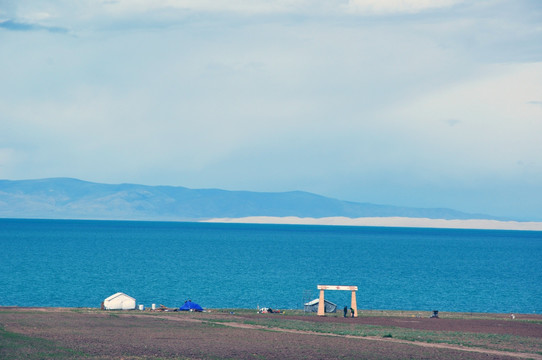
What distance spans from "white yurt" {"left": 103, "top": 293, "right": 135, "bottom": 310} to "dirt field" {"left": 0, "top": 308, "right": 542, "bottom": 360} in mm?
2585

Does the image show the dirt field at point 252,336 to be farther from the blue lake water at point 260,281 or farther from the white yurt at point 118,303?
the blue lake water at point 260,281

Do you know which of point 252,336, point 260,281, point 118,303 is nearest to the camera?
point 252,336

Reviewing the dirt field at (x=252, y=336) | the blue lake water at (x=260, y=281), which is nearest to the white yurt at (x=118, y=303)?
the dirt field at (x=252, y=336)

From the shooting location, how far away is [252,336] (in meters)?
39.8

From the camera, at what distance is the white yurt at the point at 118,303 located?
56.4m

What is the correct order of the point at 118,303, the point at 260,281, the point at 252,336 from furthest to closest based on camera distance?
the point at 260,281 → the point at 118,303 → the point at 252,336

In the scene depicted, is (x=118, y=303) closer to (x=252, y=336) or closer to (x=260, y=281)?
(x=252, y=336)

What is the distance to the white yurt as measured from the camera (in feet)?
185

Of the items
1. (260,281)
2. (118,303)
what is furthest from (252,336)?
(260,281)

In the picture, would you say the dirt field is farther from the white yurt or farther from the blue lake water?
the blue lake water

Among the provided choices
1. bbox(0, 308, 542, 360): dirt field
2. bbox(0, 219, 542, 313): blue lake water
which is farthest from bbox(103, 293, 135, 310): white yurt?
bbox(0, 219, 542, 313): blue lake water

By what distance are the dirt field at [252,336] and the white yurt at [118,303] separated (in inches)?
102

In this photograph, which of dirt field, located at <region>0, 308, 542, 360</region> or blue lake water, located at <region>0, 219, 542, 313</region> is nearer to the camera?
dirt field, located at <region>0, 308, 542, 360</region>

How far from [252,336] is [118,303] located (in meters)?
20.2
